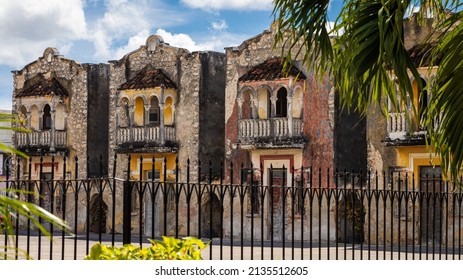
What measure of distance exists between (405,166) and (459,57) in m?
17.6

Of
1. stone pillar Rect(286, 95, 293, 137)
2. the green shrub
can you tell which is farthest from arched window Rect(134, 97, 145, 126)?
the green shrub

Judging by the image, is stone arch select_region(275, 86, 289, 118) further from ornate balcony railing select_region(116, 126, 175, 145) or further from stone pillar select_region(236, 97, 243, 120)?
ornate balcony railing select_region(116, 126, 175, 145)

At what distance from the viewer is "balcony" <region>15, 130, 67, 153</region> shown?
106 ft

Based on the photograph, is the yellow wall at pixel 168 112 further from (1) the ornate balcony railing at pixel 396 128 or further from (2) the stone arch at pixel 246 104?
(1) the ornate balcony railing at pixel 396 128

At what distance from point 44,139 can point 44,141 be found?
0.31ft

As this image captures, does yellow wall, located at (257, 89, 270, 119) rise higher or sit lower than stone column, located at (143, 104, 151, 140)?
higher

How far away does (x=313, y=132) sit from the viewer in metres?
27.0

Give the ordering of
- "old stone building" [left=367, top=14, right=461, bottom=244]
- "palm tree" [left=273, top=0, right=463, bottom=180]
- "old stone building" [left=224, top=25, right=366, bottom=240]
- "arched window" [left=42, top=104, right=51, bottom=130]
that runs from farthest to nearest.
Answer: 1. "arched window" [left=42, top=104, right=51, bottom=130]
2. "old stone building" [left=224, top=25, right=366, bottom=240]
3. "old stone building" [left=367, top=14, right=461, bottom=244]
4. "palm tree" [left=273, top=0, right=463, bottom=180]

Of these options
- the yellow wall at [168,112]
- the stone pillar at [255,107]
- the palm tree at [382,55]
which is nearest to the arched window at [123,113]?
the yellow wall at [168,112]

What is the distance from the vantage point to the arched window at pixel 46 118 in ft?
110

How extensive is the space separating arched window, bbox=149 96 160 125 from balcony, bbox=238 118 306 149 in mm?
3976

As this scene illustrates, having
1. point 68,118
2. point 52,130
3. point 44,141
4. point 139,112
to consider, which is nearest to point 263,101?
point 139,112

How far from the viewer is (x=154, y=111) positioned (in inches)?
1219

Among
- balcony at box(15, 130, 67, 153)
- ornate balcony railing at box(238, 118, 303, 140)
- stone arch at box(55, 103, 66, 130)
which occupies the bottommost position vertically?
balcony at box(15, 130, 67, 153)
